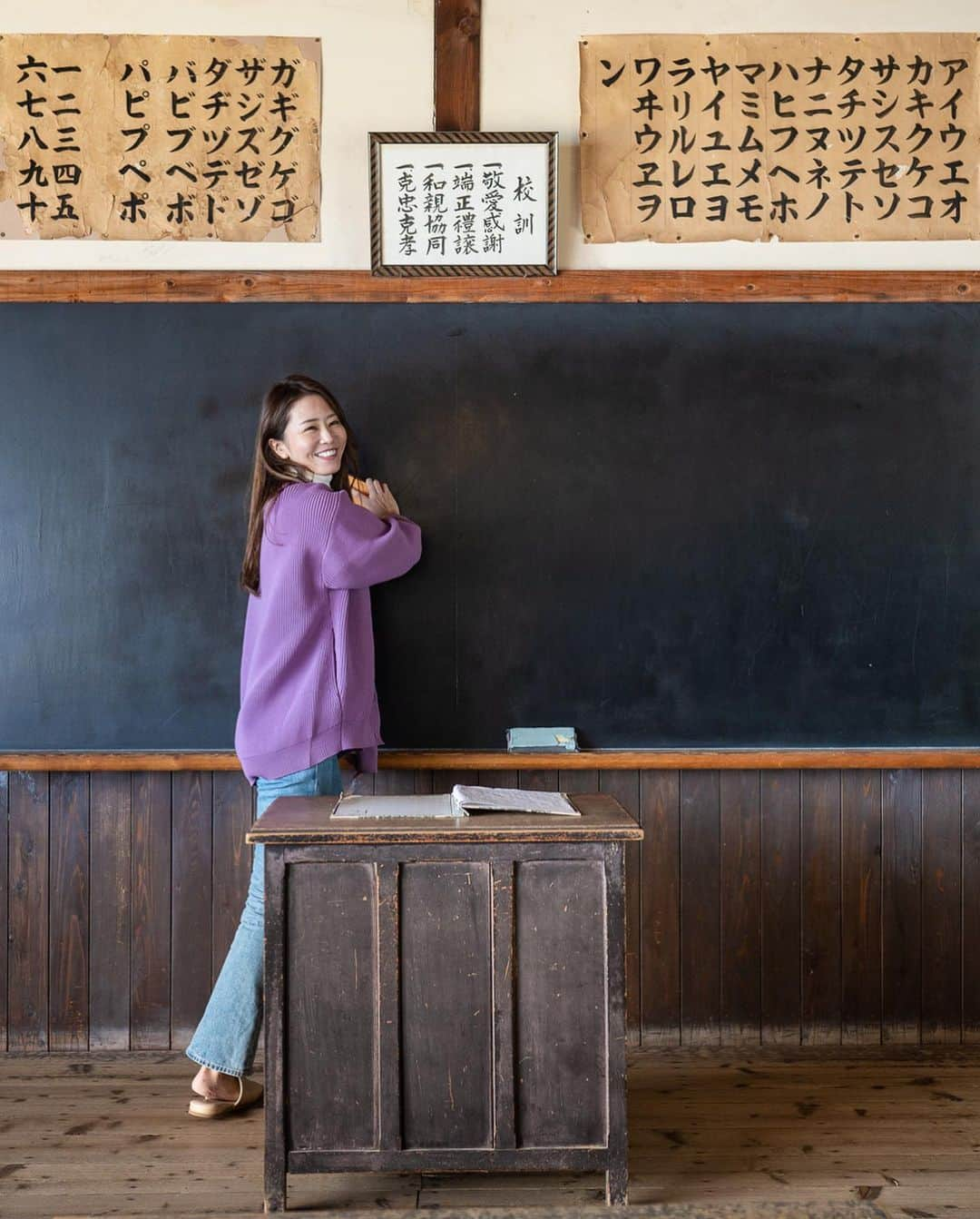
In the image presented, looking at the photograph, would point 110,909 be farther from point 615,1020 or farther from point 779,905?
point 779,905

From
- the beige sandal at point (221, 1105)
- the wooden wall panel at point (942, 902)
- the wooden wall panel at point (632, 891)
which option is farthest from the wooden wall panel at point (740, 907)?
the beige sandal at point (221, 1105)

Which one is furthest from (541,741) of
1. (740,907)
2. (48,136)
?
(48,136)

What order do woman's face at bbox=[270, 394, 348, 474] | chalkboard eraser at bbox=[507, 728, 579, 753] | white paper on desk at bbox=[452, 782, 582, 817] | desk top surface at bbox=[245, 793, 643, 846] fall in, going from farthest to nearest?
chalkboard eraser at bbox=[507, 728, 579, 753]
woman's face at bbox=[270, 394, 348, 474]
white paper on desk at bbox=[452, 782, 582, 817]
desk top surface at bbox=[245, 793, 643, 846]

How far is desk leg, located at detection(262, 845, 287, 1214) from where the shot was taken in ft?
6.63

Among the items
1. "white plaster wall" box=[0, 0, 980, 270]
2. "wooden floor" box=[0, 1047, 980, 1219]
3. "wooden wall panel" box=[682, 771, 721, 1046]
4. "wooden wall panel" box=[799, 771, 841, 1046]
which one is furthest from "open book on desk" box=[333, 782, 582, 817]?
"white plaster wall" box=[0, 0, 980, 270]

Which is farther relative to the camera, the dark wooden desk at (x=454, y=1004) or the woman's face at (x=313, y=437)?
the woman's face at (x=313, y=437)

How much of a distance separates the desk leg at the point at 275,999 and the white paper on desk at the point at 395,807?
0.55 ft

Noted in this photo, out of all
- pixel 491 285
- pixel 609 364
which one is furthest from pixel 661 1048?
pixel 491 285

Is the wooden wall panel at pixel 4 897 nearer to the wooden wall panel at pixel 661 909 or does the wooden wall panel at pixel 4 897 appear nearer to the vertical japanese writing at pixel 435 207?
the wooden wall panel at pixel 661 909

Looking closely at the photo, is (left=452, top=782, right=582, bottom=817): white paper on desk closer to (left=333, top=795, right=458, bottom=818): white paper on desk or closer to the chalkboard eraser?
(left=333, top=795, right=458, bottom=818): white paper on desk

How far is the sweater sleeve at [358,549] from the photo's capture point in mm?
2387

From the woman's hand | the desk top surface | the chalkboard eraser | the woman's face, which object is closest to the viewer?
the desk top surface

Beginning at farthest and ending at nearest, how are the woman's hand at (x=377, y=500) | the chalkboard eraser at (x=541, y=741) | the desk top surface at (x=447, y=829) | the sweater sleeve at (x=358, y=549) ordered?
the chalkboard eraser at (x=541, y=741), the woman's hand at (x=377, y=500), the sweater sleeve at (x=358, y=549), the desk top surface at (x=447, y=829)

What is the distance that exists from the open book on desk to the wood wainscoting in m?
0.53
